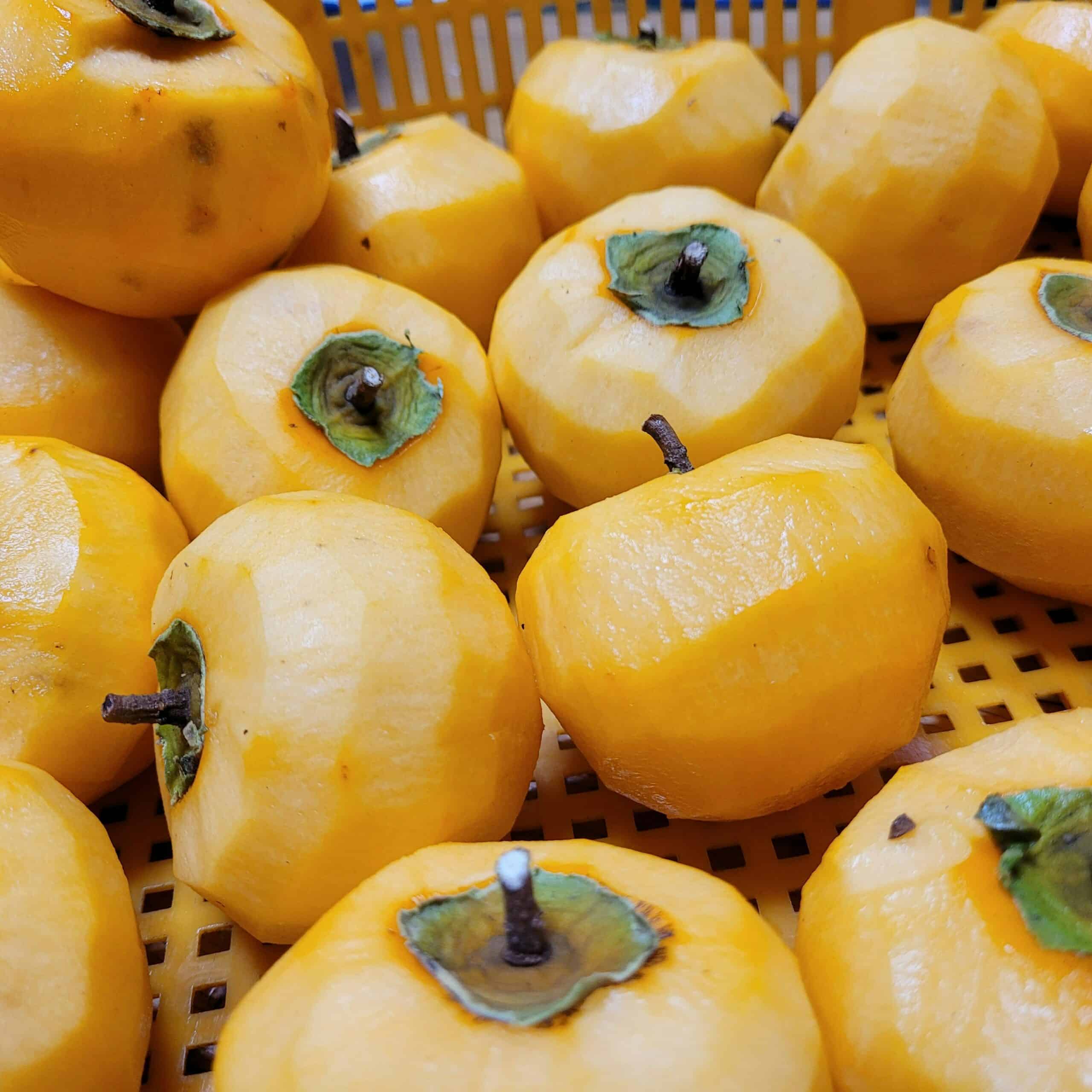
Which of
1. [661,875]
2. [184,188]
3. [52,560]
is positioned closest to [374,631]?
[661,875]

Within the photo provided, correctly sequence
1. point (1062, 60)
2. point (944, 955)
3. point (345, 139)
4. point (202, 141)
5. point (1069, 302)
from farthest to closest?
point (1062, 60)
point (345, 139)
point (1069, 302)
point (202, 141)
point (944, 955)

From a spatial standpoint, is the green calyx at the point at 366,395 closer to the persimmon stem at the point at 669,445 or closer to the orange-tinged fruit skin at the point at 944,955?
the persimmon stem at the point at 669,445

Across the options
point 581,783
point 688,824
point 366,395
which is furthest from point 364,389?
point 688,824

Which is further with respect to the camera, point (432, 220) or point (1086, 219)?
point (1086, 219)

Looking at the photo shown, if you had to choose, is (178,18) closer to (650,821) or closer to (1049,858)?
(650,821)

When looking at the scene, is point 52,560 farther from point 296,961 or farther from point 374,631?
point 296,961

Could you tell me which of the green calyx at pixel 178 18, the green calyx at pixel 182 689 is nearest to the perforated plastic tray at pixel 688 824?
the green calyx at pixel 182 689
